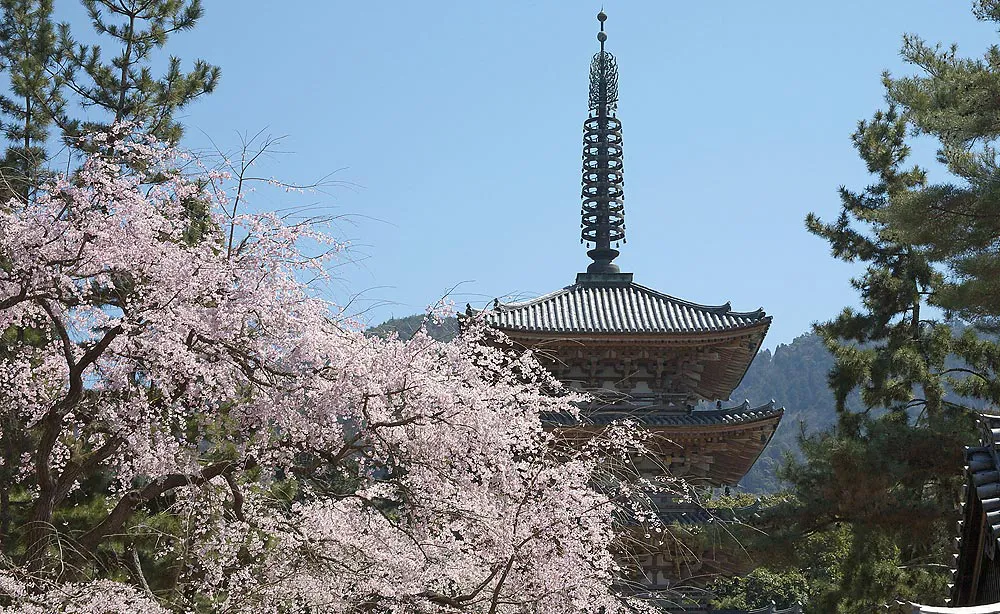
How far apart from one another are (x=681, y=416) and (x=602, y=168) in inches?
238

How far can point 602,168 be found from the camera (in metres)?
20.9

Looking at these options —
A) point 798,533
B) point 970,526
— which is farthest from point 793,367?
point 970,526

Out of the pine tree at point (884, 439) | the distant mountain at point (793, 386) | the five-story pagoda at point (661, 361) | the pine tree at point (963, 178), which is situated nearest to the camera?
the pine tree at point (963, 178)

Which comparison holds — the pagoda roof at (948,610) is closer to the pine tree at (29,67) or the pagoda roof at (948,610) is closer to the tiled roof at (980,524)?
the tiled roof at (980,524)

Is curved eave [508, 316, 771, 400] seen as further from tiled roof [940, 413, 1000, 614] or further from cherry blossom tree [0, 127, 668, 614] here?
tiled roof [940, 413, 1000, 614]

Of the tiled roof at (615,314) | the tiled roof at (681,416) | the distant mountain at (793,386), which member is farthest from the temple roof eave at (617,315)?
the distant mountain at (793,386)

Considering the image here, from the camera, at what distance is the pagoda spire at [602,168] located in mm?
20375

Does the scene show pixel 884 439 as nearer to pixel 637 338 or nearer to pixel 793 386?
pixel 637 338

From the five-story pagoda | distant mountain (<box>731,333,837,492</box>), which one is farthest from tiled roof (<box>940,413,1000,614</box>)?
distant mountain (<box>731,333,837,492</box>)

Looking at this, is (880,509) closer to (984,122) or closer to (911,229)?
(911,229)

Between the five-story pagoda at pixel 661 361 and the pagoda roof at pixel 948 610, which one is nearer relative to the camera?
the pagoda roof at pixel 948 610

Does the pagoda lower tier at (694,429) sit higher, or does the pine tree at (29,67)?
the pine tree at (29,67)

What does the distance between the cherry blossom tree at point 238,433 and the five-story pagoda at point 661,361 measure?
7.10 meters

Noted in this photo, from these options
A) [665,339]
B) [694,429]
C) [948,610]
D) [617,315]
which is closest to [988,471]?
[948,610]
